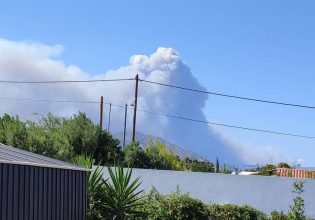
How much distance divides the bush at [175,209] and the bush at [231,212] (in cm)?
25

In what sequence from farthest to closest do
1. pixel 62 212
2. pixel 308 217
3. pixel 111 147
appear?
1. pixel 111 147
2. pixel 308 217
3. pixel 62 212

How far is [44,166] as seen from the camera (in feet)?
43.3

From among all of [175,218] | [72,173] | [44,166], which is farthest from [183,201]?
[44,166]

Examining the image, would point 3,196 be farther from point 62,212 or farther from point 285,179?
point 285,179

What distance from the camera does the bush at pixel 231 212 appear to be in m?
18.7

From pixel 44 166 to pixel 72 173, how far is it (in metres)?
1.83

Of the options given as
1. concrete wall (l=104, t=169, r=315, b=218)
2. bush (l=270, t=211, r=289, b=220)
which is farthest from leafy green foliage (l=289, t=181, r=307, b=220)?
concrete wall (l=104, t=169, r=315, b=218)

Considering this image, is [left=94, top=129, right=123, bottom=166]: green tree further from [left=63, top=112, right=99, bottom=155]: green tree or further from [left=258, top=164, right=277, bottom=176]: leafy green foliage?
[left=258, top=164, right=277, bottom=176]: leafy green foliage

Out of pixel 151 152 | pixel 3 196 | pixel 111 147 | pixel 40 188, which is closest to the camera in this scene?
pixel 3 196

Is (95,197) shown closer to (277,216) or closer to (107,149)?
(277,216)

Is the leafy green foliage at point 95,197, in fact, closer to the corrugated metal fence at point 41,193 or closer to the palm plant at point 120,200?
the palm plant at point 120,200

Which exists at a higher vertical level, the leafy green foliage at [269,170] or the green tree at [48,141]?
the green tree at [48,141]

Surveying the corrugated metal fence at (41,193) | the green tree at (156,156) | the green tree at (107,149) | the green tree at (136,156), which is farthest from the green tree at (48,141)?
the corrugated metal fence at (41,193)

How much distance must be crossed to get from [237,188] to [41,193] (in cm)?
928
